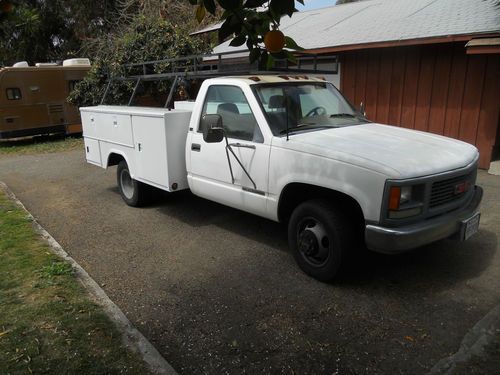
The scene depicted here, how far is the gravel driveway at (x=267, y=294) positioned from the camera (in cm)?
312

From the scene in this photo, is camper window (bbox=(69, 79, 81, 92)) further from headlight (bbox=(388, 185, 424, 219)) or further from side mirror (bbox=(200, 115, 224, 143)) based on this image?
headlight (bbox=(388, 185, 424, 219))

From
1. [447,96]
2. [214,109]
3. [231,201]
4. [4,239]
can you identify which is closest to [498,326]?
[231,201]

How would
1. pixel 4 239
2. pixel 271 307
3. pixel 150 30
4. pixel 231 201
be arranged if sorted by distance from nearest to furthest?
pixel 271 307, pixel 231 201, pixel 4 239, pixel 150 30

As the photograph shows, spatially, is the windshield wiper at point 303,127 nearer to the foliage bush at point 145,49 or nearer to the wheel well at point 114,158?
the wheel well at point 114,158

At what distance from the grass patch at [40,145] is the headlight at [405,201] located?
12272 millimetres

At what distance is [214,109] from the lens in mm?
5180

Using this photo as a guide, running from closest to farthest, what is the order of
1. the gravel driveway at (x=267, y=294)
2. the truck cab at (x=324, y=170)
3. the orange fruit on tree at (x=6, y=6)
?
1. the orange fruit on tree at (x=6, y=6)
2. the gravel driveway at (x=267, y=294)
3. the truck cab at (x=324, y=170)

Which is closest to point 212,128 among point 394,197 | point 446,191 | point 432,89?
point 394,197

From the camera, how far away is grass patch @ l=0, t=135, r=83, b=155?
13.7m

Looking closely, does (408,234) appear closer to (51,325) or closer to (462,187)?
(462,187)

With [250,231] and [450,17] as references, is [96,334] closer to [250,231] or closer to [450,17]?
[250,231]

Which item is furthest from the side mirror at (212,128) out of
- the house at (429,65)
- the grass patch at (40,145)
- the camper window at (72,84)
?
the camper window at (72,84)

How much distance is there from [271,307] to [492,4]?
26.8ft

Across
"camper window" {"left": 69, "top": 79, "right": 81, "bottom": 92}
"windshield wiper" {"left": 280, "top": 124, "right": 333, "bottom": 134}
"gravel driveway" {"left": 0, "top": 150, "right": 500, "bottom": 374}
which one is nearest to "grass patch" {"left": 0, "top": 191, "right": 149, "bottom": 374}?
"gravel driveway" {"left": 0, "top": 150, "right": 500, "bottom": 374}
